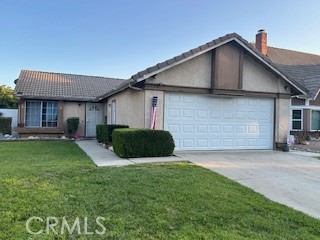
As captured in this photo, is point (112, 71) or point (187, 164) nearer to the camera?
point (187, 164)

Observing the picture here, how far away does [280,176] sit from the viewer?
757cm

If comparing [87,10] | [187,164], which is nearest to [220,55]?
[187,164]

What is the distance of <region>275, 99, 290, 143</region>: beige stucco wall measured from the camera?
1323 centimetres

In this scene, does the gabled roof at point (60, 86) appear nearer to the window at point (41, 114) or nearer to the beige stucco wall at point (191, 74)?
the window at point (41, 114)

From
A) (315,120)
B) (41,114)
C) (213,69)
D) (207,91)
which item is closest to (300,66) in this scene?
(315,120)

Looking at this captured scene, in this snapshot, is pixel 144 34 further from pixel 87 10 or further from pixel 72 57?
pixel 72 57

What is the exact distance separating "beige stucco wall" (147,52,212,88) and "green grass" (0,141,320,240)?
531 cm

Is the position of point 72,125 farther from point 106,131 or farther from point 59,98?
point 106,131

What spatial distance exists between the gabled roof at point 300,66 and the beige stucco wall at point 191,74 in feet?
37.9

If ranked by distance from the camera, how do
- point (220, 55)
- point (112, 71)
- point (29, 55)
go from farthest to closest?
point (112, 71) → point (29, 55) → point (220, 55)

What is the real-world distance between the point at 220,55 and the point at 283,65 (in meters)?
15.8

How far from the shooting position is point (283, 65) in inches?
983

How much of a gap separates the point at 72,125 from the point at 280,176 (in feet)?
49.6

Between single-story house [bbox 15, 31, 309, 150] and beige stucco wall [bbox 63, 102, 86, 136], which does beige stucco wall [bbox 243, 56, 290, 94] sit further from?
beige stucco wall [bbox 63, 102, 86, 136]
